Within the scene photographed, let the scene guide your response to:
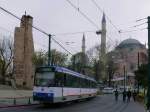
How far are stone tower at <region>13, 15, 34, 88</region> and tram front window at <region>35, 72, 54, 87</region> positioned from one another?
35273 millimetres

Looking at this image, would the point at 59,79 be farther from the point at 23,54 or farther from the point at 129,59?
the point at 129,59

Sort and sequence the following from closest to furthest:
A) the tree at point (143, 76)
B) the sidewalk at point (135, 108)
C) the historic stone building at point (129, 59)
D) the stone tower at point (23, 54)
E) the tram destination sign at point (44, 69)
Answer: the tram destination sign at point (44, 69) < the sidewalk at point (135, 108) < the tree at point (143, 76) < the stone tower at point (23, 54) < the historic stone building at point (129, 59)

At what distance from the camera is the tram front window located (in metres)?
31.0

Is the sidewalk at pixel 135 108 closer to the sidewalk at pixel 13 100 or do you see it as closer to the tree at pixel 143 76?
the tree at pixel 143 76

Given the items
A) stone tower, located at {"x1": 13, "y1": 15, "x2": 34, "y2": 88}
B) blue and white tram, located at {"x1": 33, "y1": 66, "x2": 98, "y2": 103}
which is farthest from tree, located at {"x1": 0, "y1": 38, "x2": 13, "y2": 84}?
blue and white tram, located at {"x1": 33, "y1": 66, "x2": 98, "y2": 103}

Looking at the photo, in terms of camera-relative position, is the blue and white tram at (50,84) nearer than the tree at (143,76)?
Yes

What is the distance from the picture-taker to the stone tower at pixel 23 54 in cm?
6719

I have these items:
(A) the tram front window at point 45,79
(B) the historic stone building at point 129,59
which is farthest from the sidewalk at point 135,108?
(B) the historic stone building at point 129,59

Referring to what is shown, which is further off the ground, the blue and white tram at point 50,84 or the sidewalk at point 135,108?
the blue and white tram at point 50,84

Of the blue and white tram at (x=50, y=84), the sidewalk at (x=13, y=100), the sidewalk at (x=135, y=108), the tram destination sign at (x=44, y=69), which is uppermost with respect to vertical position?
the tram destination sign at (x=44, y=69)

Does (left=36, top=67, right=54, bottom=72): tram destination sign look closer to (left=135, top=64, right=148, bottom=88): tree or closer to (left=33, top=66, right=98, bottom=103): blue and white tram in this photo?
(left=33, top=66, right=98, bottom=103): blue and white tram

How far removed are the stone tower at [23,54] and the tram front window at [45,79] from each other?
1389 inches

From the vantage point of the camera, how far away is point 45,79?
31391 millimetres

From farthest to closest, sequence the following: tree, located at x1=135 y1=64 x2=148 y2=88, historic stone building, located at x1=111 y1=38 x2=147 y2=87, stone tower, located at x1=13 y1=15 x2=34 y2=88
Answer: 1. historic stone building, located at x1=111 y1=38 x2=147 y2=87
2. stone tower, located at x1=13 y1=15 x2=34 y2=88
3. tree, located at x1=135 y1=64 x2=148 y2=88
